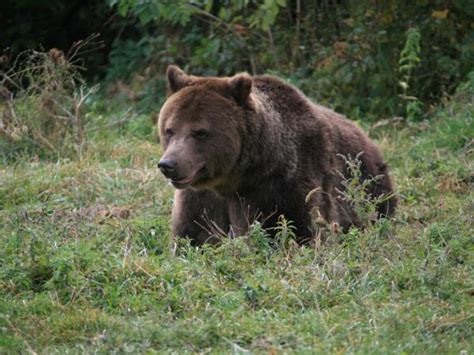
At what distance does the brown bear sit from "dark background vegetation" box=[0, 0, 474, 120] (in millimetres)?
2095

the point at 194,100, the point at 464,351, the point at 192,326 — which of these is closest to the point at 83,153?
the point at 194,100

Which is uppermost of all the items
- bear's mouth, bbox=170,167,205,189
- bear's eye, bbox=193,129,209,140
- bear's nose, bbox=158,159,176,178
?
bear's eye, bbox=193,129,209,140

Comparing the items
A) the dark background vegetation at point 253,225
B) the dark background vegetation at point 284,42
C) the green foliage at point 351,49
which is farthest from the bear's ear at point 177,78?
the green foliage at point 351,49

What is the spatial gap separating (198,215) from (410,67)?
4.19 metres

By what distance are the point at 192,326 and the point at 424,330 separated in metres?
1.11

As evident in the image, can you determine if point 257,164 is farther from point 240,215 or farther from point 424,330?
point 424,330

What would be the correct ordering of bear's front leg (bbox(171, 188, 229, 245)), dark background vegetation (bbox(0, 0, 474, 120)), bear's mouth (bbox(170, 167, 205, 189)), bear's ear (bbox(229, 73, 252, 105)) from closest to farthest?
bear's mouth (bbox(170, 167, 205, 189)) → bear's ear (bbox(229, 73, 252, 105)) → bear's front leg (bbox(171, 188, 229, 245)) → dark background vegetation (bbox(0, 0, 474, 120))

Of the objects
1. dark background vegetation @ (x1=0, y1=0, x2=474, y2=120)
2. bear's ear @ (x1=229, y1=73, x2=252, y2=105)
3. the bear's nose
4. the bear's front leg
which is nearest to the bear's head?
bear's ear @ (x1=229, y1=73, x2=252, y2=105)

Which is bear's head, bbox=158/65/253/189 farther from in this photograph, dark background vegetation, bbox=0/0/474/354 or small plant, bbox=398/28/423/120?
small plant, bbox=398/28/423/120

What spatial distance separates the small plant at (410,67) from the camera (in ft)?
34.2

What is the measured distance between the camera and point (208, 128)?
6.99m

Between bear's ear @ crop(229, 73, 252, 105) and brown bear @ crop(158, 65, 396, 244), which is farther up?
bear's ear @ crop(229, 73, 252, 105)

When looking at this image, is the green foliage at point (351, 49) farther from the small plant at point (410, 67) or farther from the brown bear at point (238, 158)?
the brown bear at point (238, 158)

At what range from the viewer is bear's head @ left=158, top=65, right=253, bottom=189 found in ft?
22.8
